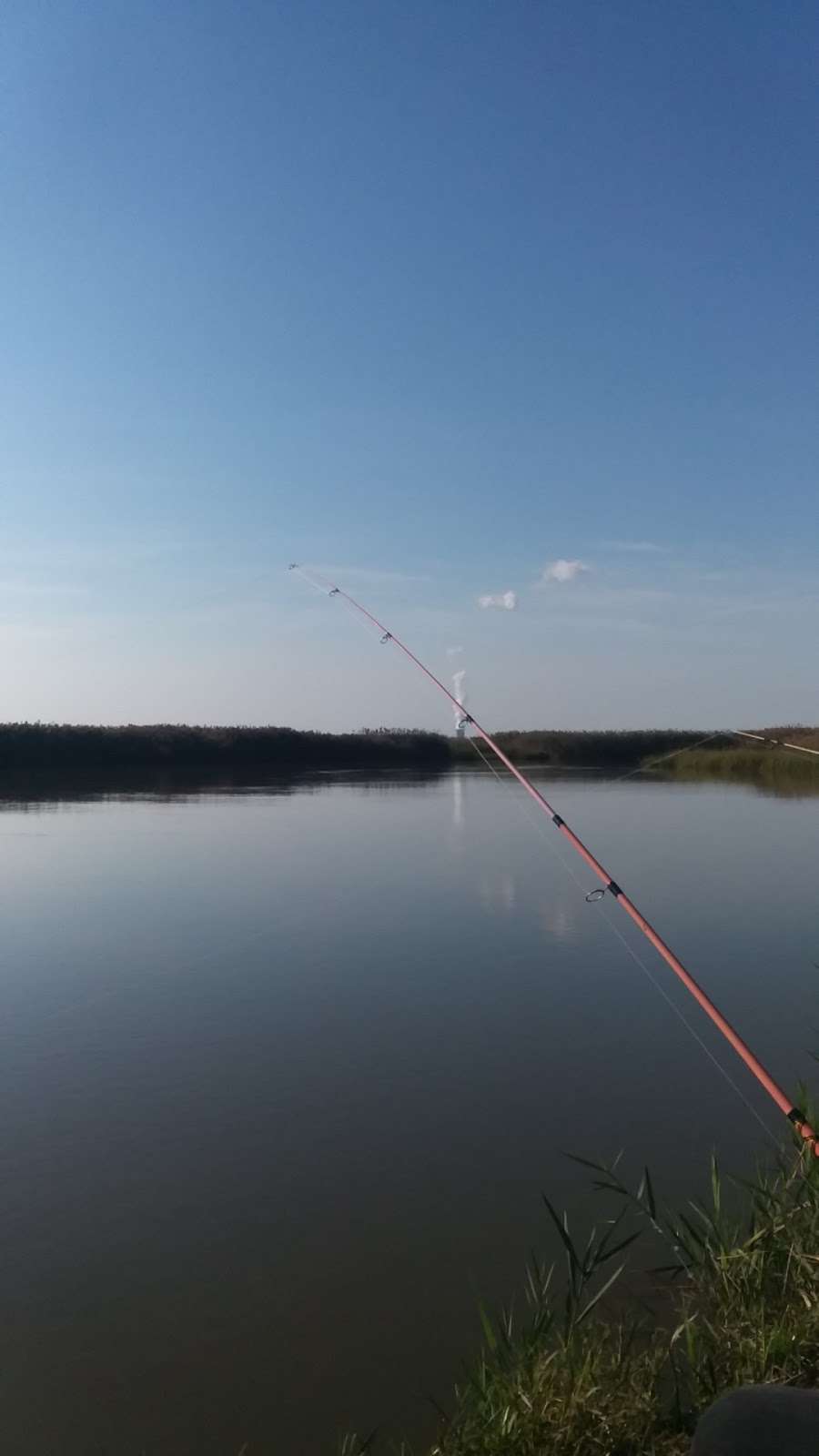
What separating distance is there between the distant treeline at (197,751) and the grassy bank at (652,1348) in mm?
26874

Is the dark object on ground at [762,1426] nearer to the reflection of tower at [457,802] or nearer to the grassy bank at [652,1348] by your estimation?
the grassy bank at [652,1348]

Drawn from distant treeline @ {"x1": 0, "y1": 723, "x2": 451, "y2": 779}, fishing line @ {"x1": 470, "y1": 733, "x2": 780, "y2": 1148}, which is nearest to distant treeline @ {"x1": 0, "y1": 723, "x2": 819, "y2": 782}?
distant treeline @ {"x1": 0, "y1": 723, "x2": 451, "y2": 779}

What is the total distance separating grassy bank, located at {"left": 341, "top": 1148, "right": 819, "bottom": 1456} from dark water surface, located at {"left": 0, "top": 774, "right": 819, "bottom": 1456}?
29 cm

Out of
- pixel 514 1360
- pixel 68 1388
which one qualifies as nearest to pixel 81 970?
pixel 68 1388

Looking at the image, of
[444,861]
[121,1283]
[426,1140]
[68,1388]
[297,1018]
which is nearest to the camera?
[68,1388]

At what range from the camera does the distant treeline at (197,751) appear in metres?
31.3

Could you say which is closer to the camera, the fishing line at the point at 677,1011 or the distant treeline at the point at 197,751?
the fishing line at the point at 677,1011

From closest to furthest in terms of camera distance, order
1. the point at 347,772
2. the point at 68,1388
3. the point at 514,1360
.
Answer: the point at 514,1360 → the point at 68,1388 → the point at 347,772

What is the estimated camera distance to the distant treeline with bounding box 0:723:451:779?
31266 millimetres

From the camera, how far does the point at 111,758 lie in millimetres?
32219

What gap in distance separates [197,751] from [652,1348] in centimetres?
3101

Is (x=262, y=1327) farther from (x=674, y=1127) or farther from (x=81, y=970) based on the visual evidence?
(x=81, y=970)

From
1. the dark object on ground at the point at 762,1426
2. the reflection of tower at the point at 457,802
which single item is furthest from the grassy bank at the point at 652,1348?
the reflection of tower at the point at 457,802

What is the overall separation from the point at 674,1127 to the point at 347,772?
26470 millimetres
